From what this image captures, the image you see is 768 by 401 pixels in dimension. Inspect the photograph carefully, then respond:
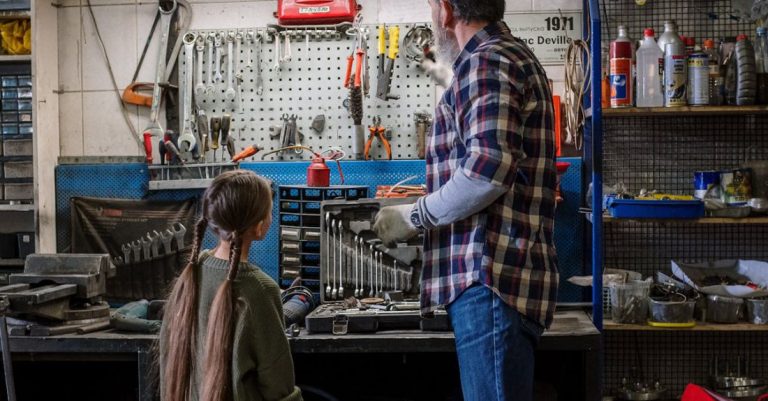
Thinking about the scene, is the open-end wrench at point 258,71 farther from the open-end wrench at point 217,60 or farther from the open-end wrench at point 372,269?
the open-end wrench at point 372,269

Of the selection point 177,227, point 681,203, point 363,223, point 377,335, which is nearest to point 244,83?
point 177,227

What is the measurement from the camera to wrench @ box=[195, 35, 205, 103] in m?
3.29

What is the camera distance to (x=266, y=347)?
1926mm

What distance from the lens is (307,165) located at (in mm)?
3193

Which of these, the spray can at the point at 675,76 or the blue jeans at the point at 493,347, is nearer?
the blue jeans at the point at 493,347

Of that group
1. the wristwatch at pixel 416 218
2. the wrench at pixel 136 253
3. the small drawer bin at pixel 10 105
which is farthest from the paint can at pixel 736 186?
the small drawer bin at pixel 10 105

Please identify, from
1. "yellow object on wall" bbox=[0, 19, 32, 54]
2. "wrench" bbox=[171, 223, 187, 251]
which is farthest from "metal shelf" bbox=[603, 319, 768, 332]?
"yellow object on wall" bbox=[0, 19, 32, 54]

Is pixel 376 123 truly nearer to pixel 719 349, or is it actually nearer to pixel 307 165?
pixel 307 165

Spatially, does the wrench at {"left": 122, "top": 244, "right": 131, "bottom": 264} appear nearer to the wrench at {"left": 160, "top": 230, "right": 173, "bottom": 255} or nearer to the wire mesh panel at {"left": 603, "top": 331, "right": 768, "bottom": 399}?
the wrench at {"left": 160, "top": 230, "right": 173, "bottom": 255}

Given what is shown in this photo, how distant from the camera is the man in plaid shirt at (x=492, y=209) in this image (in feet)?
5.81

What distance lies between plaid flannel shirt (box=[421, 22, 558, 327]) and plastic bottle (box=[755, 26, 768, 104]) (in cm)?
139

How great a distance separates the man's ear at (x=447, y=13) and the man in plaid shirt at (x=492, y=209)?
1 cm

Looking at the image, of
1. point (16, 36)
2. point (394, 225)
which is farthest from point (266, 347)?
point (16, 36)

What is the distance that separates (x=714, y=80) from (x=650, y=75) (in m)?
0.24
